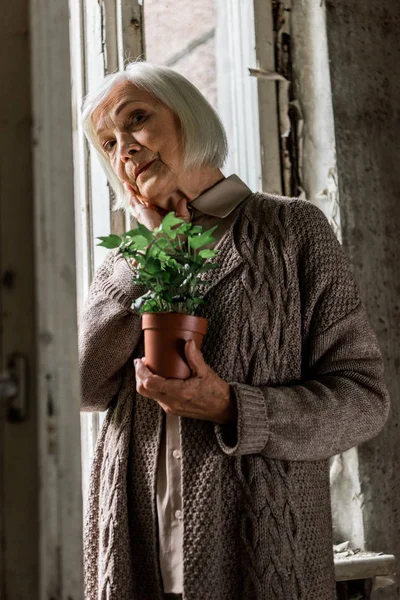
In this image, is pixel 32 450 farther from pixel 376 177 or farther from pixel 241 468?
pixel 376 177

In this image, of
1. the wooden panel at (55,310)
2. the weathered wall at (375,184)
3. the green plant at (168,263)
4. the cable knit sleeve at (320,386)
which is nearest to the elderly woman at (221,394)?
the cable knit sleeve at (320,386)

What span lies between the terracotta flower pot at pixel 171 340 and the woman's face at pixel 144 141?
41cm

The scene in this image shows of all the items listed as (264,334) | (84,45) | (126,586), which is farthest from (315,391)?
(84,45)

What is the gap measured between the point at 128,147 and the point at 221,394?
1.93ft

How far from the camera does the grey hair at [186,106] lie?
5.31ft

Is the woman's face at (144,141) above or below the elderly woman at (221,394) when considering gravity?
above

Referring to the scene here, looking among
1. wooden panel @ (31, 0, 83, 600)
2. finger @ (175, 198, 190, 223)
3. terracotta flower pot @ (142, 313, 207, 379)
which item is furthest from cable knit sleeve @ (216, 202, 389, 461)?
wooden panel @ (31, 0, 83, 600)

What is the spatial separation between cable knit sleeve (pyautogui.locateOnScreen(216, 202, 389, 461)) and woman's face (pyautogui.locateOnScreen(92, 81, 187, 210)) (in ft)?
0.88

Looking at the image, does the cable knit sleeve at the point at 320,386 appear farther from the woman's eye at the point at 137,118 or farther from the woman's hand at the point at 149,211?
the woman's eye at the point at 137,118

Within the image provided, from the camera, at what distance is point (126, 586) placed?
1.35 meters

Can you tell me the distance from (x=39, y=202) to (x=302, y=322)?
925 millimetres

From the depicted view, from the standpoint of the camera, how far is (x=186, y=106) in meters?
1.63

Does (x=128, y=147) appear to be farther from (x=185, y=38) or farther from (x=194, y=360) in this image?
(x=185, y=38)

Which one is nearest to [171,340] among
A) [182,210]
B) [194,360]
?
[194,360]
